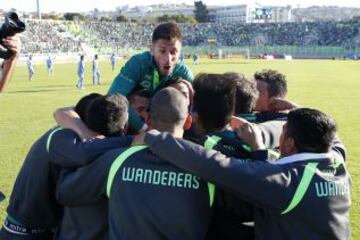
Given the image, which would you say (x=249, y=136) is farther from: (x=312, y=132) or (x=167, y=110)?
(x=167, y=110)

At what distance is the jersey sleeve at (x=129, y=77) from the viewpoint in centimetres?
462

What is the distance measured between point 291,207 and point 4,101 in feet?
66.3

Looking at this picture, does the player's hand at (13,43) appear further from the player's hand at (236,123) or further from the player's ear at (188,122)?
the player's hand at (236,123)

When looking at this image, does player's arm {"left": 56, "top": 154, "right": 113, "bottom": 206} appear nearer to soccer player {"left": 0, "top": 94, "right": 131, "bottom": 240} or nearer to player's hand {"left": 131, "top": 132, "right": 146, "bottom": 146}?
A: soccer player {"left": 0, "top": 94, "right": 131, "bottom": 240}

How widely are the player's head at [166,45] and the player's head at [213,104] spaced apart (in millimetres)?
1172

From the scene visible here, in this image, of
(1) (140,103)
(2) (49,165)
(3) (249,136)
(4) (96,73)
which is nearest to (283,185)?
(3) (249,136)

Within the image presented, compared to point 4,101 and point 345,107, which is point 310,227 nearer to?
point 345,107

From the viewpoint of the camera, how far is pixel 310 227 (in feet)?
10.3

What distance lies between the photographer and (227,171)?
9.80 ft

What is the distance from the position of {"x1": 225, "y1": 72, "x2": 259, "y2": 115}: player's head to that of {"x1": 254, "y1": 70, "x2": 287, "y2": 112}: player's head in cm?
91

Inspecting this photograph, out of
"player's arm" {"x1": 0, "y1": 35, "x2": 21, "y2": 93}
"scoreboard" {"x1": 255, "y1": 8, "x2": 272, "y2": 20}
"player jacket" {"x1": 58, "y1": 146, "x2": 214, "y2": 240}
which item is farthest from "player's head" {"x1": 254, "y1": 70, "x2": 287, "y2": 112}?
"scoreboard" {"x1": 255, "y1": 8, "x2": 272, "y2": 20}

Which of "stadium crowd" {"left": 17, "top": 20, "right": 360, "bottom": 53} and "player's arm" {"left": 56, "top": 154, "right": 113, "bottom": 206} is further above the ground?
"player's arm" {"left": 56, "top": 154, "right": 113, "bottom": 206}

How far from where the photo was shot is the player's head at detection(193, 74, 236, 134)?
336 cm

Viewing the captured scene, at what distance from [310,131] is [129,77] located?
1.91 meters
